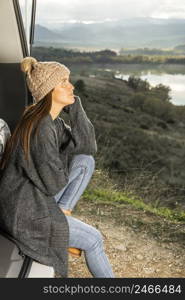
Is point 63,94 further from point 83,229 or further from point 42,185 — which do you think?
point 83,229

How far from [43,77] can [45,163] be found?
333 mm

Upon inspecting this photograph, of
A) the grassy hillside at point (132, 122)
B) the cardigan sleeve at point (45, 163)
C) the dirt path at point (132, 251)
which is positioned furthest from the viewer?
the grassy hillside at point (132, 122)

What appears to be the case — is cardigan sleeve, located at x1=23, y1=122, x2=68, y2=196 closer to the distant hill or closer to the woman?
the woman

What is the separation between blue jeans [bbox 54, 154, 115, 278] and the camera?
1988 mm

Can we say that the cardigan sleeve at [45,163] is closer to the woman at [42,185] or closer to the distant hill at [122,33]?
the woman at [42,185]

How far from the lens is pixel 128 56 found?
6.57 m

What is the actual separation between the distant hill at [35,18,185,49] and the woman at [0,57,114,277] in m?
4.39

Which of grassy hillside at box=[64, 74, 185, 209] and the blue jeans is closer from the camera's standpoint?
the blue jeans

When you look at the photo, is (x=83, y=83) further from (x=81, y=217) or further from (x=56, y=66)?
(x=56, y=66)

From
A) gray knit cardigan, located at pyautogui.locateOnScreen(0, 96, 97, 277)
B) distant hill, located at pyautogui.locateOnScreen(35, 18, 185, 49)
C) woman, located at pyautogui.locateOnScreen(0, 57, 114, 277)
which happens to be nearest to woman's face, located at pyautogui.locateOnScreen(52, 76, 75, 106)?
woman, located at pyautogui.locateOnScreen(0, 57, 114, 277)

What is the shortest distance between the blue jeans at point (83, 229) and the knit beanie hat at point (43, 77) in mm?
353

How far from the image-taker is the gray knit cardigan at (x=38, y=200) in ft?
6.05

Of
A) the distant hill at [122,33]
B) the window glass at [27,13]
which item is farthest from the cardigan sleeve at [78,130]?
the distant hill at [122,33]

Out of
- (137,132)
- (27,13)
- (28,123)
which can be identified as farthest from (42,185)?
(137,132)
